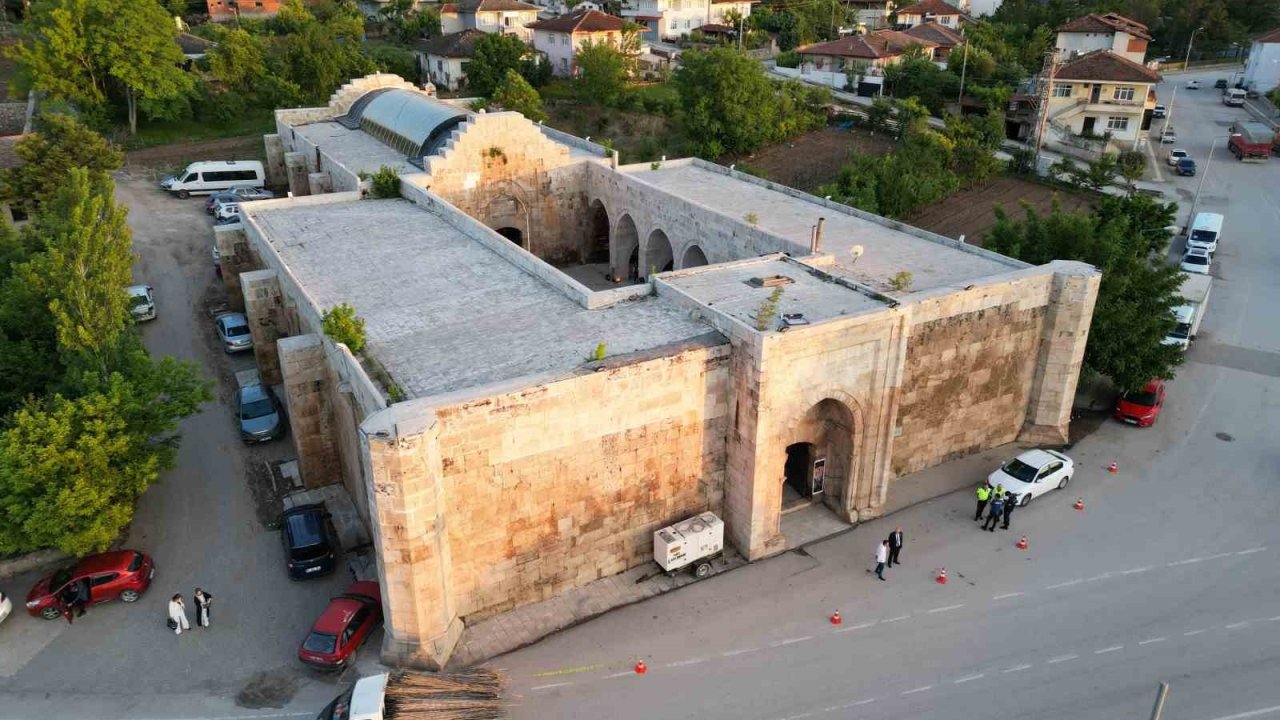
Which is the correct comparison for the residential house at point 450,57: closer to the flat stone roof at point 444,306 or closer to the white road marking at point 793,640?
the flat stone roof at point 444,306

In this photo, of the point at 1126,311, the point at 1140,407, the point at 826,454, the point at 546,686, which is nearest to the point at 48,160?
the point at 546,686

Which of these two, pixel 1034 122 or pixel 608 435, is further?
pixel 1034 122

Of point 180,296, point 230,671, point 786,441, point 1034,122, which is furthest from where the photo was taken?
point 1034,122

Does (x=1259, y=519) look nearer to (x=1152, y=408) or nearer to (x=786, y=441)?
(x=1152, y=408)

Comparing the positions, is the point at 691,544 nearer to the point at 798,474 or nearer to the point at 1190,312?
the point at 798,474

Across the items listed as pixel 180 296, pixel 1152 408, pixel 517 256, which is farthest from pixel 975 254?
pixel 180 296
